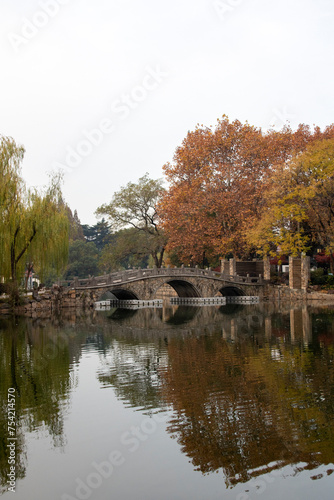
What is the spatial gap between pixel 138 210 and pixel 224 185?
8987 millimetres

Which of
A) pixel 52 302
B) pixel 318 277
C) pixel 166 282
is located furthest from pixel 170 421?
pixel 318 277

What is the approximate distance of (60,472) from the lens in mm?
6211

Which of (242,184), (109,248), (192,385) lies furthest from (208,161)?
(192,385)

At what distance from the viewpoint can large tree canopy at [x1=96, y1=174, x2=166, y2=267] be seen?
4134 cm

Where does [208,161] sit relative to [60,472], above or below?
above

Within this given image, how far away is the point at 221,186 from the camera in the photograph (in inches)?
1433

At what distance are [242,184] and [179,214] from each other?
5.26 metres

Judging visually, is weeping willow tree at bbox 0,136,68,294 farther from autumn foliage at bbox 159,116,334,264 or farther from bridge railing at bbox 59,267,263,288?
autumn foliage at bbox 159,116,334,264

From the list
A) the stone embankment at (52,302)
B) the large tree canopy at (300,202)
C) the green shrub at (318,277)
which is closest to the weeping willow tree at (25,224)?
the stone embankment at (52,302)

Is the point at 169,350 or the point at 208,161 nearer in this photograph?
the point at 169,350

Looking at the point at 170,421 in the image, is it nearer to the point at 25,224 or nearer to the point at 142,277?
the point at 25,224

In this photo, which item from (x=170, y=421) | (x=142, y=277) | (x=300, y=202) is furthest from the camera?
(x=142, y=277)

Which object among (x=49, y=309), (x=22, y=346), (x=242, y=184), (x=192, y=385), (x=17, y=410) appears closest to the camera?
(x=17, y=410)

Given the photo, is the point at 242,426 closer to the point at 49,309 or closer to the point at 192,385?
the point at 192,385
